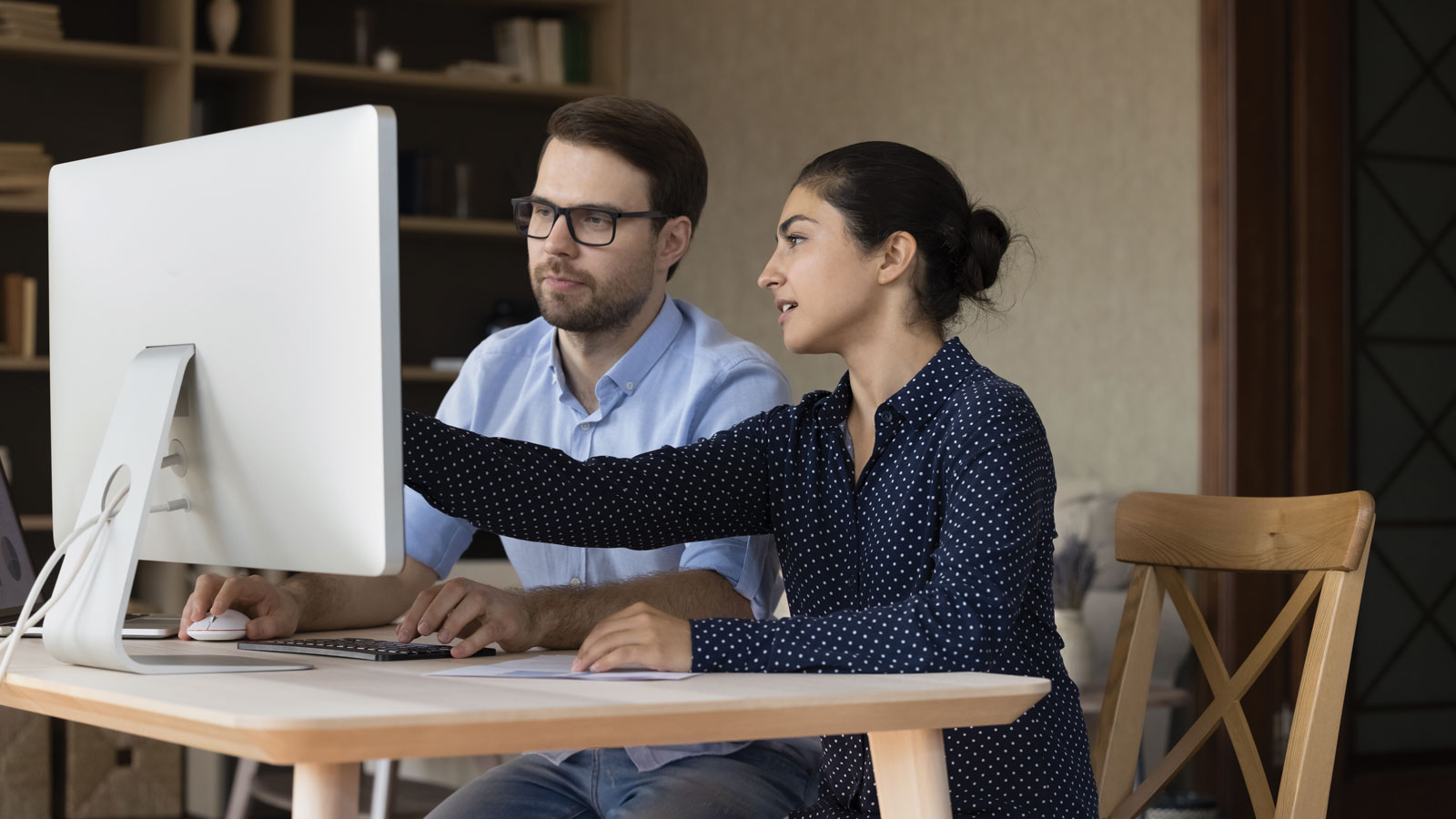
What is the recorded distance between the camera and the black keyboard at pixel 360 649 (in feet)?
4.41

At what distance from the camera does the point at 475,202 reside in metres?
5.05

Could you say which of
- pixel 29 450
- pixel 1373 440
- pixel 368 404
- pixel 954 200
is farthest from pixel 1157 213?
pixel 29 450

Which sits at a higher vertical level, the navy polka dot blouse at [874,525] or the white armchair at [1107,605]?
the navy polka dot blouse at [874,525]

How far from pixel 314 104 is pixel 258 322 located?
390 centimetres

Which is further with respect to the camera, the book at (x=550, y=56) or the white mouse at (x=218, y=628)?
the book at (x=550, y=56)

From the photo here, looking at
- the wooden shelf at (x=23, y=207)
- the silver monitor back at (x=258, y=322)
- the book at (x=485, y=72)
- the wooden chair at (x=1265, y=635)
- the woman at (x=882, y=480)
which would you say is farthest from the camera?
the book at (x=485, y=72)

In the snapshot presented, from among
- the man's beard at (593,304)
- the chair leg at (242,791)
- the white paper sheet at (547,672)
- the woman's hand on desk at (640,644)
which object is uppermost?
the man's beard at (593,304)

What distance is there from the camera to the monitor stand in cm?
118

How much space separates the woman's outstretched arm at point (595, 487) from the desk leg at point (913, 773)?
515 millimetres

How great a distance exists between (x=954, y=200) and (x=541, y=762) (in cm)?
76

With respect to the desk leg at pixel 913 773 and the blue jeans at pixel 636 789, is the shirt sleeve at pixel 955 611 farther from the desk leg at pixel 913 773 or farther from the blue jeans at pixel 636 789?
the blue jeans at pixel 636 789

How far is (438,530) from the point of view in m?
1.93

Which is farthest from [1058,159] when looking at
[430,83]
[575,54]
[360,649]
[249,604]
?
[360,649]

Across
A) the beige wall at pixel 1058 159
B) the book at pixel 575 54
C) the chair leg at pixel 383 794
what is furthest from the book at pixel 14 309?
the chair leg at pixel 383 794
